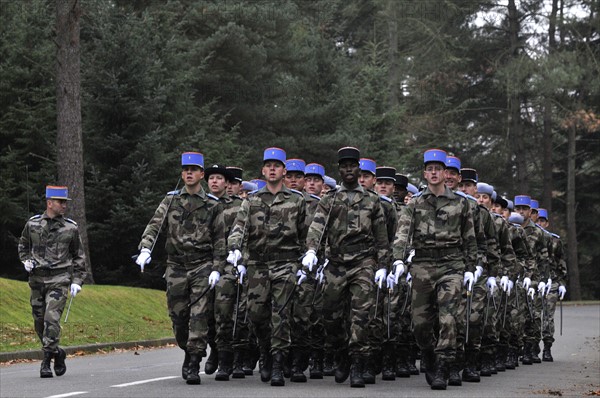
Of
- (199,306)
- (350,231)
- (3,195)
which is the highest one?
(3,195)

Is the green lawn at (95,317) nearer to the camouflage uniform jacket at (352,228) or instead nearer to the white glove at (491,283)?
the camouflage uniform jacket at (352,228)

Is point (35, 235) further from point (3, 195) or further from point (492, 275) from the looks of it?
point (3, 195)

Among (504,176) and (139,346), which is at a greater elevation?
(504,176)

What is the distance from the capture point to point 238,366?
47.3 feet

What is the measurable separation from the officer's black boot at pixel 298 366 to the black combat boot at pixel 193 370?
1.13 metres

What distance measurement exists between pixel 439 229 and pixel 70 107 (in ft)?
50.3

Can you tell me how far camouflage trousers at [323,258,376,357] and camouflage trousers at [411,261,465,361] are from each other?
491 mm

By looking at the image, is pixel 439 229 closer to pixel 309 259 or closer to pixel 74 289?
pixel 309 259

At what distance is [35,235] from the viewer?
15445 mm

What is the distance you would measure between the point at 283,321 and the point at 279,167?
171cm

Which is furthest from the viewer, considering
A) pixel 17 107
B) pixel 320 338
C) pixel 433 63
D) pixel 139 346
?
pixel 433 63

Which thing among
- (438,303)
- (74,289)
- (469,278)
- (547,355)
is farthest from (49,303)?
(547,355)

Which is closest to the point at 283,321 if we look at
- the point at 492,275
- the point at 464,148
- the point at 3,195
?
the point at 492,275

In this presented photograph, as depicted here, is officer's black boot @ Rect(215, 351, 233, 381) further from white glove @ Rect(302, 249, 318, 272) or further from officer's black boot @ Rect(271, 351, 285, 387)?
white glove @ Rect(302, 249, 318, 272)
